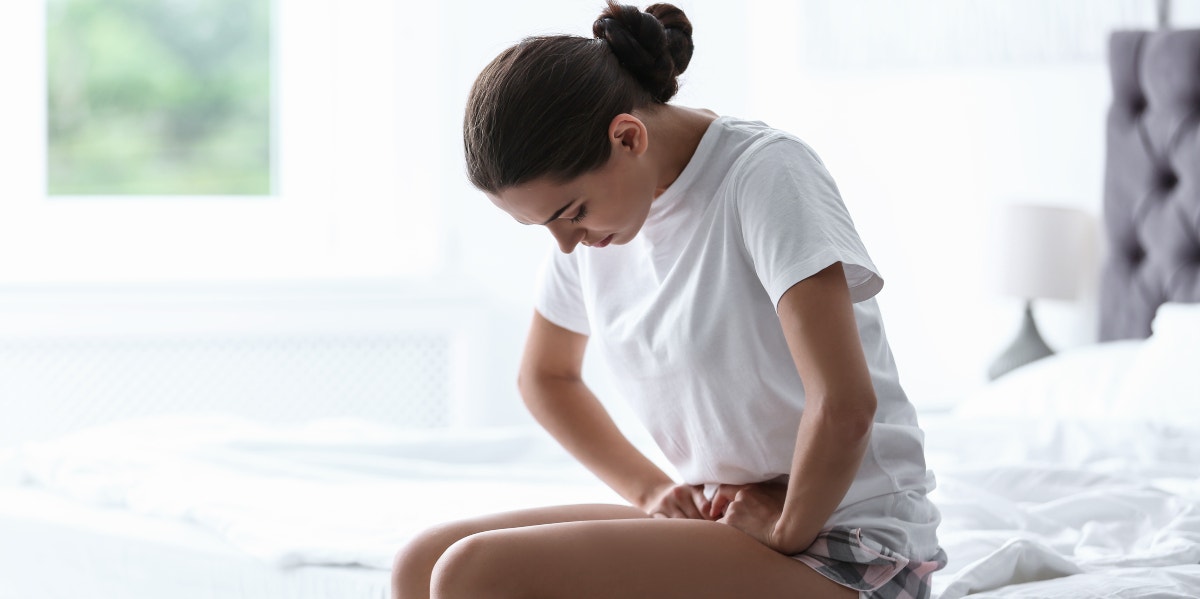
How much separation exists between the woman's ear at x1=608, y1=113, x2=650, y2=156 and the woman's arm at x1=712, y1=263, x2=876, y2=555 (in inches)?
7.7

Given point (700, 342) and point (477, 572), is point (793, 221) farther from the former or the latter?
point (477, 572)

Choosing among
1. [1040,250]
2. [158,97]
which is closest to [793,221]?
[1040,250]

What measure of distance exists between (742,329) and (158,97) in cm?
292

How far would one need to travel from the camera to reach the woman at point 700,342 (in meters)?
1.03

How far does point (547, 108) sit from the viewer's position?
1067mm

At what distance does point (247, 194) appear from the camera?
12.0 feet

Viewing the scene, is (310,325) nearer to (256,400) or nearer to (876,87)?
(256,400)

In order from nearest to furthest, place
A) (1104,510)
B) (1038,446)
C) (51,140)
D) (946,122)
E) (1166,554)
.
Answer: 1. (1166,554)
2. (1104,510)
3. (1038,446)
4. (946,122)
5. (51,140)

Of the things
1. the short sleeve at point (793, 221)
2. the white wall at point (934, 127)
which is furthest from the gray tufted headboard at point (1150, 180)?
the short sleeve at point (793, 221)

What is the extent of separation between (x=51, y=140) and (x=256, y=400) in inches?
36.6

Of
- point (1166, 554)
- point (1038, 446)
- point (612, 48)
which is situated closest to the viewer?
point (612, 48)

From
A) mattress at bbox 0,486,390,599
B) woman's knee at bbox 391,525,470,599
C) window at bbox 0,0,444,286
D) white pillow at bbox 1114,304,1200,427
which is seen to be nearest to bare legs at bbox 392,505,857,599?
woman's knee at bbox 391,525,470,599

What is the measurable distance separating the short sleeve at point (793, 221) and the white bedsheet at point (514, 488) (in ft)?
1.35

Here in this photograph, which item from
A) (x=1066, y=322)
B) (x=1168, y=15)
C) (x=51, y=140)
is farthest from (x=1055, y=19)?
(x=51, y=140)
